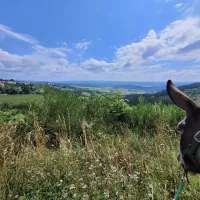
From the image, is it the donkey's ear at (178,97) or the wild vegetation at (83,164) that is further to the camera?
the wild vegetation at (83,164)

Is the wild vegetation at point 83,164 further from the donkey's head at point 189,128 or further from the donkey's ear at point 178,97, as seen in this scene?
the donkey's ear at point 178,97

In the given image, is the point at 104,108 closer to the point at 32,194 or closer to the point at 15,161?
the point at 15,161

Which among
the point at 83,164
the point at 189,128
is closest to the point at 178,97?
the point at 189,128

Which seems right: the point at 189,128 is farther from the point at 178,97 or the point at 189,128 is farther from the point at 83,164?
the point at 83,164

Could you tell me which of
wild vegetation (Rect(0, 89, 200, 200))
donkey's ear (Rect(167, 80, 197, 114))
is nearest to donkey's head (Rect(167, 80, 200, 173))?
donkey's ear (Rect(167, 80, 197, 114))

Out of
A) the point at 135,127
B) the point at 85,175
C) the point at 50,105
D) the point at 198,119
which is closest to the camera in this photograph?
the point at 198,119

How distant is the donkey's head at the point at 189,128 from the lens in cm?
211

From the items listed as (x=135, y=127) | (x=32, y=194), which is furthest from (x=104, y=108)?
(x=32, y=194)

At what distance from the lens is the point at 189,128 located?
87.4 inches

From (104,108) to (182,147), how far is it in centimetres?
509

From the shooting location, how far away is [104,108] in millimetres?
7367

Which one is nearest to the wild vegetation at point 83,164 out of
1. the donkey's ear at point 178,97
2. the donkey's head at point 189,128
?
the donkey's head at point 189,128

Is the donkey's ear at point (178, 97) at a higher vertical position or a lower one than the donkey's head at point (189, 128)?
higher

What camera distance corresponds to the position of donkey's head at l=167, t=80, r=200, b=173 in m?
2.11
